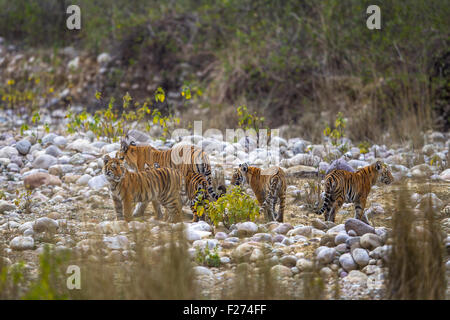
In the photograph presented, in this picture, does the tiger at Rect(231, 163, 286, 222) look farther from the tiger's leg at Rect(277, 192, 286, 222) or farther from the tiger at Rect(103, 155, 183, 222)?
the tiger at Rect(103, 155, 183, 222)

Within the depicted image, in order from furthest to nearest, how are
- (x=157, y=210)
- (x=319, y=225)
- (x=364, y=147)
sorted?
(x=364, y=147), (x=157, y=210), (x=319, y=225)

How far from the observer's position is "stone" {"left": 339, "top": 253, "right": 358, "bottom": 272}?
4461mm

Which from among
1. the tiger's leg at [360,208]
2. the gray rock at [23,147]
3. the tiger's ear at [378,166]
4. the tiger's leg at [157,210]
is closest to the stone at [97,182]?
the tiger's leg at [157,210]

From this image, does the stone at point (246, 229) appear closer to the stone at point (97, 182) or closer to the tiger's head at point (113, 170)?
the tiger's head at point (113, 170)

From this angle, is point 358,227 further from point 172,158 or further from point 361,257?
point 172,158

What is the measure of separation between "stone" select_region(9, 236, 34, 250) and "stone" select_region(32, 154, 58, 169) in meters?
3.32

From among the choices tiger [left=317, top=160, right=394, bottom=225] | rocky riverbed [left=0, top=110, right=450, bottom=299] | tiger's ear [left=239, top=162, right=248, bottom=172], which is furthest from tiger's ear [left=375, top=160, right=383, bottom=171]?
tiger's ear [left=239, top=162, right=248, bottom=172]

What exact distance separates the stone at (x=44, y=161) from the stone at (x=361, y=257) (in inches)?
214

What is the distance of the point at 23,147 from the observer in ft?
30.3

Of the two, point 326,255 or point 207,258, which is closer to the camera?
point 326,255

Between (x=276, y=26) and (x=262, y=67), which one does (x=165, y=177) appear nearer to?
(x=262, y=67)

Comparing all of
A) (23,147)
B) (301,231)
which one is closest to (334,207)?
(301,231)

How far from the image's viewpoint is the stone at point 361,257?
14.6 feet

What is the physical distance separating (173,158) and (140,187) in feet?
4.09
